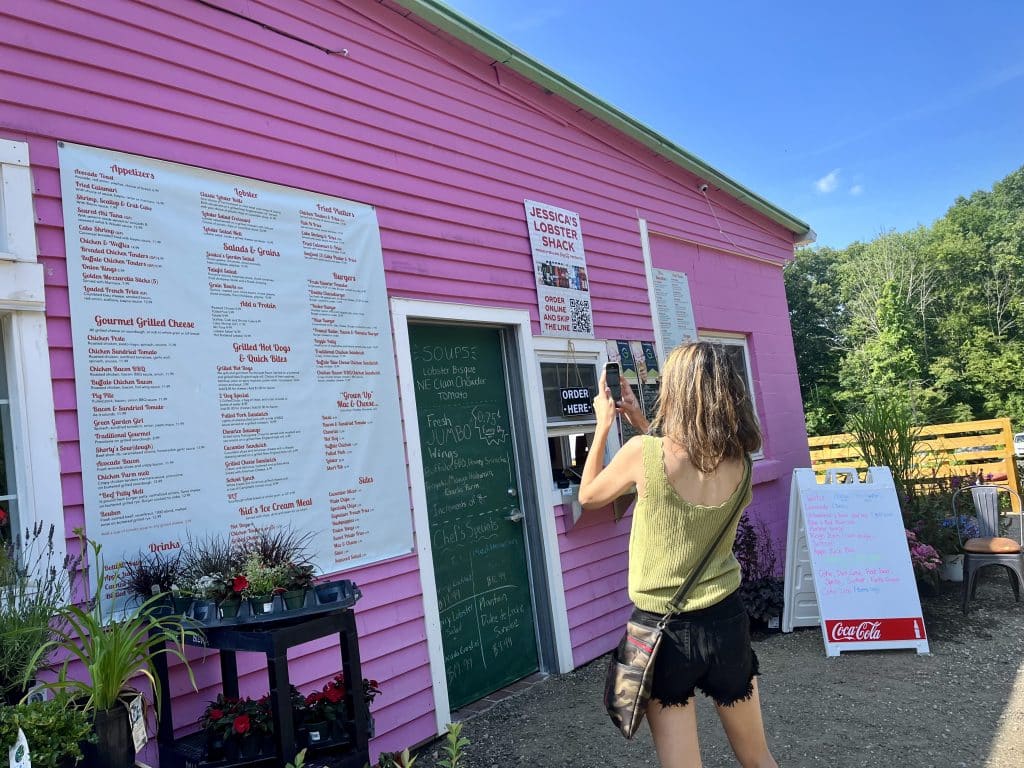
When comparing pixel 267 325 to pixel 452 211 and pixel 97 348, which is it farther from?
pixel 452 211

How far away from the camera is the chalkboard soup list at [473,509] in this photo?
421 cm

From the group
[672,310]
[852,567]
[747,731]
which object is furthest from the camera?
[672,310]

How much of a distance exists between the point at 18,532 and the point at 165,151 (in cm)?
168

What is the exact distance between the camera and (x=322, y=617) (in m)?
2.64

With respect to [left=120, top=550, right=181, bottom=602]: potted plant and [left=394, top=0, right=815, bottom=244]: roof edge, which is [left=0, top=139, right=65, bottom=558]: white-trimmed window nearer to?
[left=120, top=550, right=181, bottom=602]: potted plant

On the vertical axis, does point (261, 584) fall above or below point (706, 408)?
below

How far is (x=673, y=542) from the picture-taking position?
2.14m

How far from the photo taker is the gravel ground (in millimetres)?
3379

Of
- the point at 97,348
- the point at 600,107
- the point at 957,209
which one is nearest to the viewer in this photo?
the point at 97,348

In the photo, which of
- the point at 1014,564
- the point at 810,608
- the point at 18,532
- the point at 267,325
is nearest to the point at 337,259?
the point at 267,325

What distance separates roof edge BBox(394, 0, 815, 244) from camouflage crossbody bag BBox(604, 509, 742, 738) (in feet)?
12.1

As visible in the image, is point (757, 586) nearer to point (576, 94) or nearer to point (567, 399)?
point (567, 399)

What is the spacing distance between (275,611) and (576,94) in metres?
4.51

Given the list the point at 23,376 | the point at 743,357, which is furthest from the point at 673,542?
the point at 743,357
